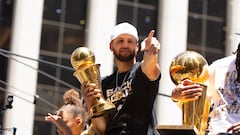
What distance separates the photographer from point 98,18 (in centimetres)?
2630

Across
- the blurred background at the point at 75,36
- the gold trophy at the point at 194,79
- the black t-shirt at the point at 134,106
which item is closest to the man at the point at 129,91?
the black t-shirt at the point at 134,106

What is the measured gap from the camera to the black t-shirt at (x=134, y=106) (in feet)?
17.0

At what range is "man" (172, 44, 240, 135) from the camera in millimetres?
5211

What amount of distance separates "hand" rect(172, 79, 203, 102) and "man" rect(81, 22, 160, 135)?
0.23 metres

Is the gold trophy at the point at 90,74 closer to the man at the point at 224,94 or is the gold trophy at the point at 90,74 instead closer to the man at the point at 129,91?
the man at the point at 129,91

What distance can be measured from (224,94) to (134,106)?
767mm

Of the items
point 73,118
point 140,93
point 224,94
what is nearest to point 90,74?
point 140,93

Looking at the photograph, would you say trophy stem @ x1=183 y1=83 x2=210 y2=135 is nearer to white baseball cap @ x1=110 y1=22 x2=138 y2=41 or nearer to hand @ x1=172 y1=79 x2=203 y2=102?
hand @ x1=172 y1=79 x2=203 y2=102

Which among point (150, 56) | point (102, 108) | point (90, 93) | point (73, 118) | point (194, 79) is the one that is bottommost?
point (73, 118)

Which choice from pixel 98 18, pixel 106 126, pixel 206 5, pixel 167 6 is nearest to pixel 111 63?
pixel 98 18

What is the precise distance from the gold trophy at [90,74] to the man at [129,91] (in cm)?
7

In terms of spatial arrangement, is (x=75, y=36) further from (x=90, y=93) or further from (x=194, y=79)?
(x=194, y=79)

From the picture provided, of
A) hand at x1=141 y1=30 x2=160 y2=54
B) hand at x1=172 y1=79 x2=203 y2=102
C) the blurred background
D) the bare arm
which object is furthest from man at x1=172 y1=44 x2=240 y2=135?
the blurred background

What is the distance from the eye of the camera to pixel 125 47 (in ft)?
17.4
